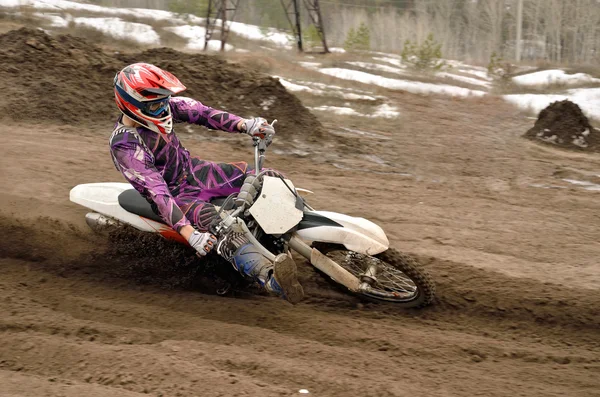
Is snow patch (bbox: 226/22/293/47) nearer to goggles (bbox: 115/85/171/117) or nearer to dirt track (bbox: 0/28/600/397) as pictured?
dirt track (bbox: 0/28/600/397)

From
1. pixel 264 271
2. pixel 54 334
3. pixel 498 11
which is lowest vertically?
pixel 54 334

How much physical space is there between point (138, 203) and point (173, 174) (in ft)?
1.29

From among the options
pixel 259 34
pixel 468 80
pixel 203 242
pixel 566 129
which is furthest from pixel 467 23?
pixel 203 242

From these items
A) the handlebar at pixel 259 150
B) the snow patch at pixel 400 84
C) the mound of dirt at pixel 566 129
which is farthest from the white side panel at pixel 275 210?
the snow patch at pixel 400 84

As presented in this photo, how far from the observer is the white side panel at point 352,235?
4.40 meters

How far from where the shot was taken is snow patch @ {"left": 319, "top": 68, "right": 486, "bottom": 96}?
18.3m

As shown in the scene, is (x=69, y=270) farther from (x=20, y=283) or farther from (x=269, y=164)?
(x=269, y=164)

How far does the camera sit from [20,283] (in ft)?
17.4

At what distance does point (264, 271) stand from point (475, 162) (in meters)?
6.20

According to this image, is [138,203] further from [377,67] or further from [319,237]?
[377,67]

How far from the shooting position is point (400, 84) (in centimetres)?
1889

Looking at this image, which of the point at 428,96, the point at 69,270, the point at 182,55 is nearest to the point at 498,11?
the point at 428,96

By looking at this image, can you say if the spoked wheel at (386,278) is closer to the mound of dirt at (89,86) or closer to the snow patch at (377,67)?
the mound of dirt at (89,86)

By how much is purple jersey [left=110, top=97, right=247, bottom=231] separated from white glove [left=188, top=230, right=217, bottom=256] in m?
0.19
